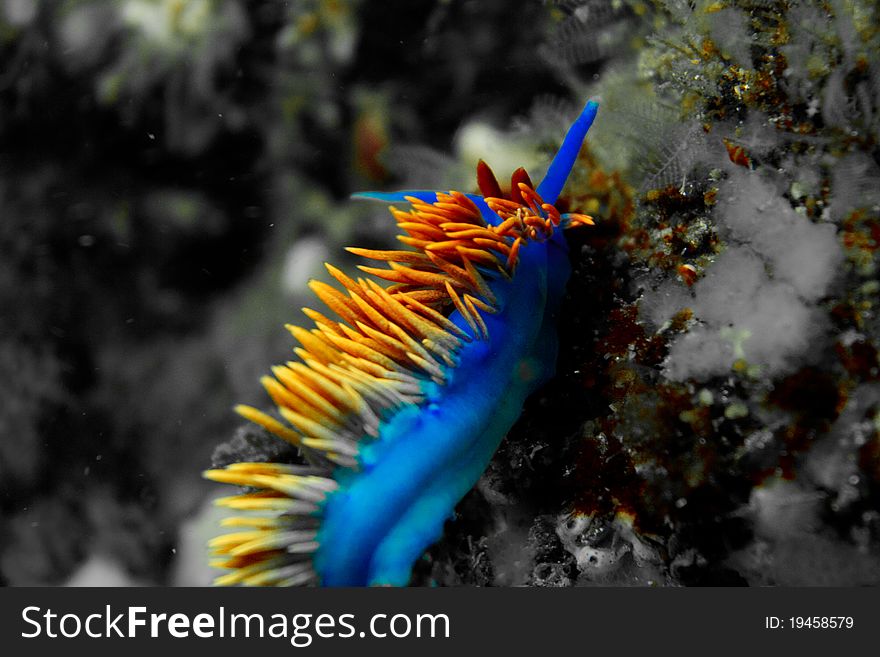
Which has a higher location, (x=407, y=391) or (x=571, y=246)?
(x=571, y=246)

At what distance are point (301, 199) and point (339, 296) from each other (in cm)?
193

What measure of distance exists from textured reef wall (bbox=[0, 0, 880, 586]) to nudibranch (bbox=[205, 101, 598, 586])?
18 centimetres

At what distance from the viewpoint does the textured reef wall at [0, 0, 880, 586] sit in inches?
49.7

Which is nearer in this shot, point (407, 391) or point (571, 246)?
point (407, 391)

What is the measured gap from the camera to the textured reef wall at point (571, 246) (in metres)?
1.26

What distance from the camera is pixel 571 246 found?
1804 millimetres

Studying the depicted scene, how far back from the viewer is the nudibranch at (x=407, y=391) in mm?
1322

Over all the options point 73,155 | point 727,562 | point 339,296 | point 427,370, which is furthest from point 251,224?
point 727,562

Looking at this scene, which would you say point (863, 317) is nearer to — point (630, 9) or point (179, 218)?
point (630, 9)

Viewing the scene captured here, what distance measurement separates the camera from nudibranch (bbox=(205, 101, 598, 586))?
52.1 inches

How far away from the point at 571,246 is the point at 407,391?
70 centimetres

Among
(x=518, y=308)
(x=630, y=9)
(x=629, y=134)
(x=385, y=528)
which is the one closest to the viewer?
(x=385, y=528)

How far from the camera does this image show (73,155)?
3209 millimetres

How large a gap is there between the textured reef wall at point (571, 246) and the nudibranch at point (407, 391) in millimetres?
176
